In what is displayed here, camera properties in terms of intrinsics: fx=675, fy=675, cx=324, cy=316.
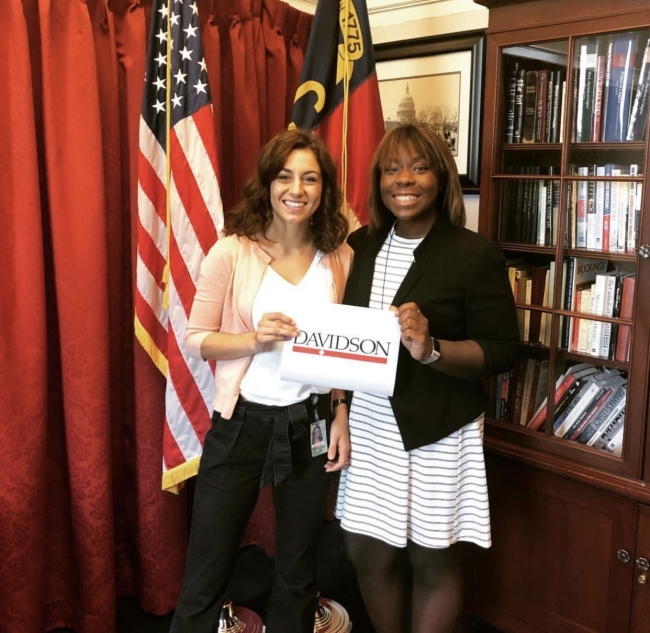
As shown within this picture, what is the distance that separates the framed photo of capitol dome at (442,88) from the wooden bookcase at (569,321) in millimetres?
556

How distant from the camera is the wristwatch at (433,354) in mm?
1464

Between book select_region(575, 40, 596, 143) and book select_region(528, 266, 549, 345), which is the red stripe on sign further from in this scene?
book select_region(575, 40, 596, 143)

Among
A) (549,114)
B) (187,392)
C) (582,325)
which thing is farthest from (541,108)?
(187,392)

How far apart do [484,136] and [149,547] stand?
5.24 ft

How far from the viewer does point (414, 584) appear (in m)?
1.74

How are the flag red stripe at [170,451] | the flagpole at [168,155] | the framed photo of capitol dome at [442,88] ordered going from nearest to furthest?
1. the flagpole at [168,155]
2. the flag red stripe at [170,451]
3. the framed photo of capitol dome at [442,88]

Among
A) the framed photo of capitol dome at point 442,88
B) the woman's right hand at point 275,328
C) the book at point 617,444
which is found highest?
the framed photo of capitol dome at point 442,88

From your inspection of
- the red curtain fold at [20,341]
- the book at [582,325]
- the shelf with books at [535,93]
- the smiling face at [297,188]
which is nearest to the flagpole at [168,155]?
the red curtain fold at [20,341]

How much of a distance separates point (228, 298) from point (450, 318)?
0.52 m

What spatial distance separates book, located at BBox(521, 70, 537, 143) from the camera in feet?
6.09

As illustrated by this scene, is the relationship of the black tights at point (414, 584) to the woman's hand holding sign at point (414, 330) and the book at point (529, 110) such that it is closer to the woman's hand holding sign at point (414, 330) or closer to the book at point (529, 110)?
the woman's hand holding sign at point (414, 330)

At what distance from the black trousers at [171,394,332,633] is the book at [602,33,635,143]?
100cm

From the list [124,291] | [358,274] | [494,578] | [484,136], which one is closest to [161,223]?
[124,291]

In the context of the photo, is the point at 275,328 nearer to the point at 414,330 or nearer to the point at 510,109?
the point at 414,330
